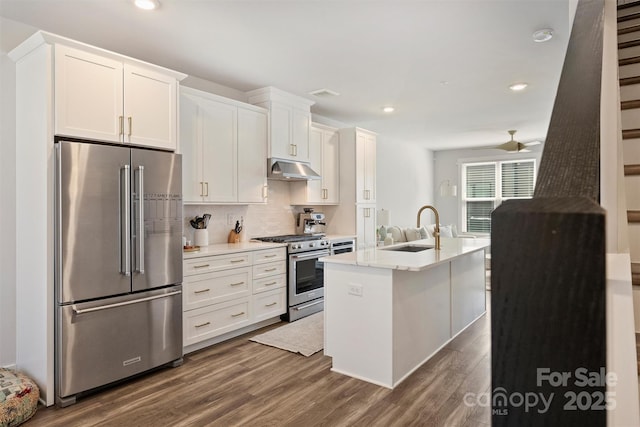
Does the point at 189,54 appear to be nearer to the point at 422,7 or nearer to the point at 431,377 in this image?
the point at 422,7

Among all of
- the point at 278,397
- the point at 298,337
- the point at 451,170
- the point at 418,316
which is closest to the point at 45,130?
the point at 278,397

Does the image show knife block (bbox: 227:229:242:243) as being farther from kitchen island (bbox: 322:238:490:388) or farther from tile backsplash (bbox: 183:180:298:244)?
kitchen island (bbox: 322:238:490:388)

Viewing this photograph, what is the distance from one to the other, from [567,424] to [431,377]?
2.74 metres

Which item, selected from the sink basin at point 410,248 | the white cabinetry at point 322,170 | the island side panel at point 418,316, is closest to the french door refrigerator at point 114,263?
the island side panel at point 418,316

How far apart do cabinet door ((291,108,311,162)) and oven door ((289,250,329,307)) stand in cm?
123

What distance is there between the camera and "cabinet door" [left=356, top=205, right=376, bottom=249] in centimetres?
548

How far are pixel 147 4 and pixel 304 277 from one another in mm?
3054

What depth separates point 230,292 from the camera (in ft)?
12.0

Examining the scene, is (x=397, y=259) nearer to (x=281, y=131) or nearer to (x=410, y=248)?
(x=410, y=248)

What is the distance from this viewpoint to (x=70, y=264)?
253 centimetres

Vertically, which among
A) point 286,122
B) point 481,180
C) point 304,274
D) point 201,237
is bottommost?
point 304,274

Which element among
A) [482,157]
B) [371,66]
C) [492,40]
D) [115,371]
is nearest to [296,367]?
[115,371]

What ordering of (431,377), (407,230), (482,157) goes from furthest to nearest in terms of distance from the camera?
(482,157) → (407,230) → (431,377)

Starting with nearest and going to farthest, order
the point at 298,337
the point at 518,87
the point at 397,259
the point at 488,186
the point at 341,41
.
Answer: the point at 397,259
the point at 341,41
the point at 298,337
the point at 518,87
the point at 488,186
